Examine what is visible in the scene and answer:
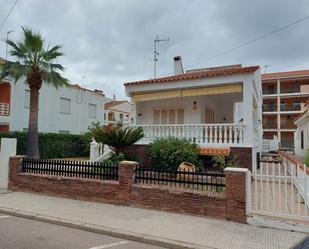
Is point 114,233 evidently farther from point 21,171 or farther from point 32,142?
point 32,142

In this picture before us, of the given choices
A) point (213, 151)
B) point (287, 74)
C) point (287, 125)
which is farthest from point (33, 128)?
point (287, 74)

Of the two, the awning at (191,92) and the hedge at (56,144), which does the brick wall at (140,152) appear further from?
the hedge at (56,144)

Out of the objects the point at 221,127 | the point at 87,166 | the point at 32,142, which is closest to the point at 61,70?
the point at 32,142

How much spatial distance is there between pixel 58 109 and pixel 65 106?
1232 mm

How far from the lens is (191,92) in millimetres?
12992

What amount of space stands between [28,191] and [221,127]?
28.2 ft

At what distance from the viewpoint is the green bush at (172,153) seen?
446 inches

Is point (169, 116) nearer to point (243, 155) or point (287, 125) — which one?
point (243, 155)

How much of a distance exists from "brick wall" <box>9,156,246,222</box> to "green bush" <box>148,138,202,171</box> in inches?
146

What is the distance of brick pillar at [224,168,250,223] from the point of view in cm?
648

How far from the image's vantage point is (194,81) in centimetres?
1276

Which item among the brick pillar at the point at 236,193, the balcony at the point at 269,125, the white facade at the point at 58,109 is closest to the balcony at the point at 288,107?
the balcony at the point at 269,125

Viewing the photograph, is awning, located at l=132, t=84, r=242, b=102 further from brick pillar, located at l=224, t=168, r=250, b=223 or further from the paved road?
the paved road

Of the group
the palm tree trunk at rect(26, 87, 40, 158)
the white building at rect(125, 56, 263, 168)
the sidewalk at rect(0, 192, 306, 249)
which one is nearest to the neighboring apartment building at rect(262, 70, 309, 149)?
the white building at rect(125, 56, 263, 168)
